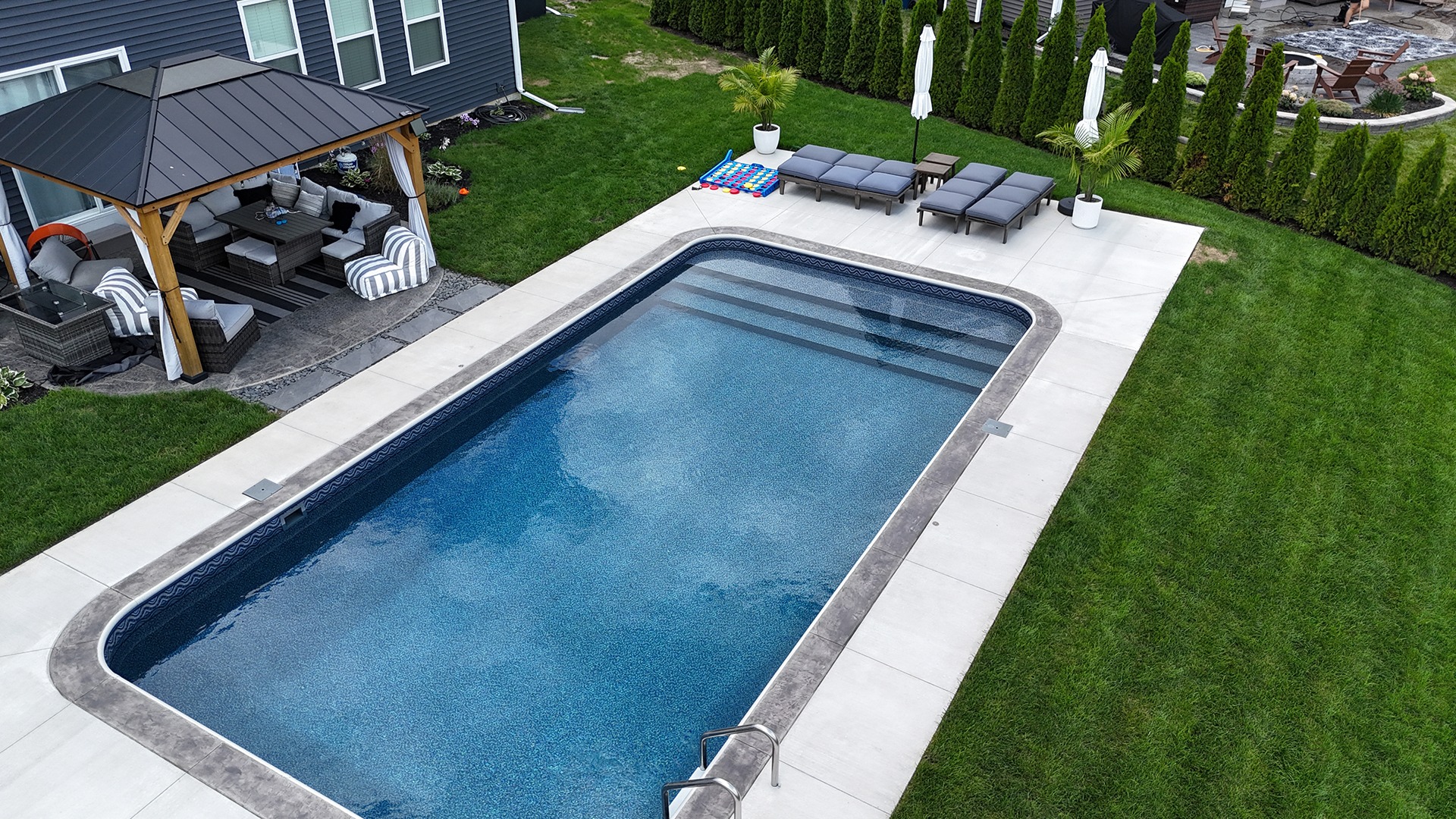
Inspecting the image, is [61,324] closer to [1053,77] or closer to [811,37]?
[811,37]

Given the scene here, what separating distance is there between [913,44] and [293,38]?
10802 mm

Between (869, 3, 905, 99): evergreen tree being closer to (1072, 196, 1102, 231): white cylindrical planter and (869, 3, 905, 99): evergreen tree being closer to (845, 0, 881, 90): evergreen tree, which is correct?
(845, 0, 881, 90): evergreen tree

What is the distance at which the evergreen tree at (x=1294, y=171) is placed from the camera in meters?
14.4

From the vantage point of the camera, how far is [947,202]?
14914 millimetres

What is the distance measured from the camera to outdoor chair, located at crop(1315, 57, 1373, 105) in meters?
18.8

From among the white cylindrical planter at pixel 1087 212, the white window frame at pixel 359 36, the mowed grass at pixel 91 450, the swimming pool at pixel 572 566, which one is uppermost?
the white window frame at pixel 359 36

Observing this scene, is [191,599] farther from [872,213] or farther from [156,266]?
[872,213]

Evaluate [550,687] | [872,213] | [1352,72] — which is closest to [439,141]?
[872,213]

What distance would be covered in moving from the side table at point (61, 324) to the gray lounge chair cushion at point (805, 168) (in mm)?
9596

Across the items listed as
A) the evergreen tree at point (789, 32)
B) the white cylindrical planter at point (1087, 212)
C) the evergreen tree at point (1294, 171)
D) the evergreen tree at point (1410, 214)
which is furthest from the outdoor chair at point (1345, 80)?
the evergreen tree at point (789, 32)

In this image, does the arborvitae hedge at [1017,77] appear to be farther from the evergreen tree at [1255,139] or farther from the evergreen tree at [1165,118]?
the evergreen tree at [1255,139]

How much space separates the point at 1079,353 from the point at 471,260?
8117 millimetres

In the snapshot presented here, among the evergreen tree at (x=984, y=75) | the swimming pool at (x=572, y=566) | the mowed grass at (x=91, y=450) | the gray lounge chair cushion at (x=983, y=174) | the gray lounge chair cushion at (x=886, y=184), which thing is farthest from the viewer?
the evergreen tree at (x=984, y=75)

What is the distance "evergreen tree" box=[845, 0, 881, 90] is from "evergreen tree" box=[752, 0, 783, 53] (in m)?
1.81
